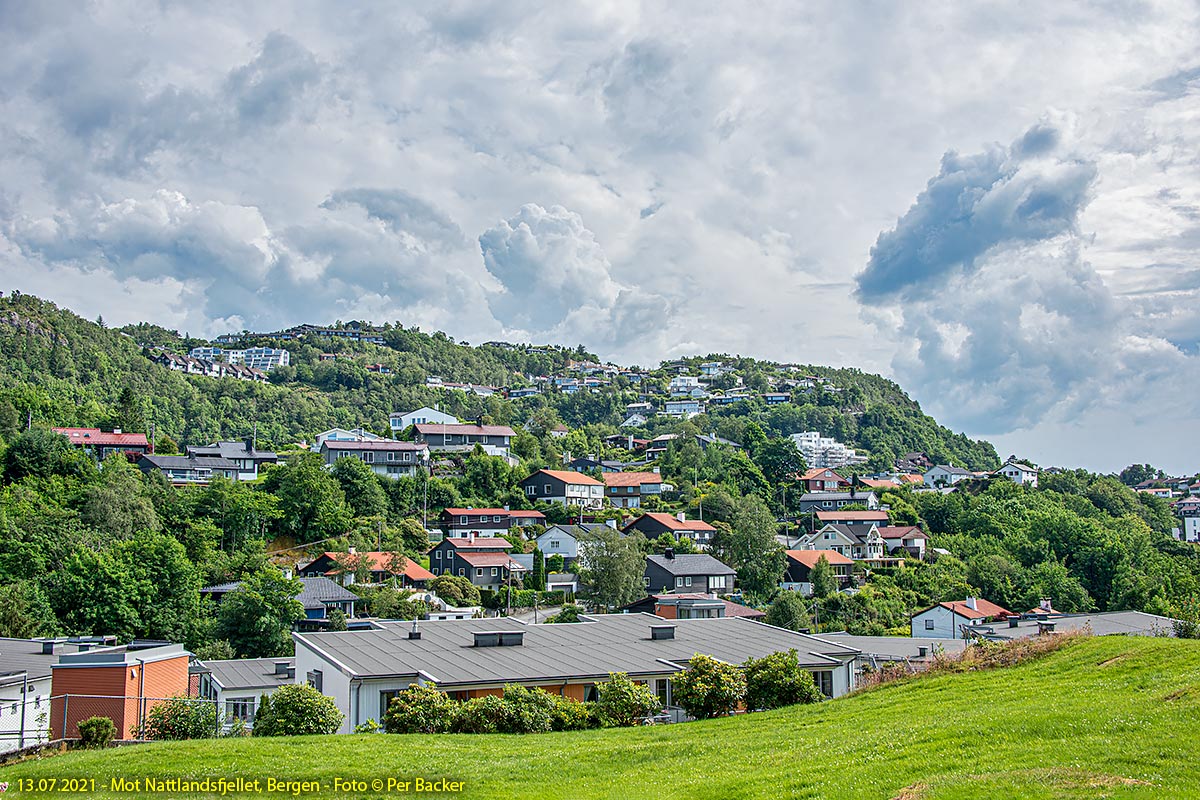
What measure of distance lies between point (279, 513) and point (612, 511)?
82.4 feet

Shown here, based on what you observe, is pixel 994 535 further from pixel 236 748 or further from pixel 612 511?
pixel 236 748

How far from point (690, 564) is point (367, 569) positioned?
65.9 feet

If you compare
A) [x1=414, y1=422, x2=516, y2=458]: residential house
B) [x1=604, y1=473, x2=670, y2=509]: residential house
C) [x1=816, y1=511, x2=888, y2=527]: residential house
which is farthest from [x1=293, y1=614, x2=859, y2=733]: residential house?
[x1=414, y1=422, x2=516, y2=458]: residential house

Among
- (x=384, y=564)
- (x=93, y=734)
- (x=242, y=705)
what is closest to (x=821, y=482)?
(x=384, y=564)

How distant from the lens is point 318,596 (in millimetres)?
44844

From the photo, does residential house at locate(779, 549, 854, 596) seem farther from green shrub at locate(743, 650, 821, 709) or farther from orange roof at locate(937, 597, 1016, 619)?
green shrub at locate(743, 650, 821, 709)

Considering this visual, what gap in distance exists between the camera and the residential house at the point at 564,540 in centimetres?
6031

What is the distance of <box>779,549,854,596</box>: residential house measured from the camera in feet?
205

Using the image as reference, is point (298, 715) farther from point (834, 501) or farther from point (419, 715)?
point (834, 501)

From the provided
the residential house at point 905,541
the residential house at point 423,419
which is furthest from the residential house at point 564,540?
the residential house at point 905,541

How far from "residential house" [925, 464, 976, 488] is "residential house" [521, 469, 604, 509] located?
4761 centimetres

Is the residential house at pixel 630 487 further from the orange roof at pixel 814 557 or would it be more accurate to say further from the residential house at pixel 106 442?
the residential house at pixel 106 442

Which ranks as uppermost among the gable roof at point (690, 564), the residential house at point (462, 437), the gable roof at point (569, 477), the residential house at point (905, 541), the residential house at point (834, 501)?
the residential house at point (462, 437)

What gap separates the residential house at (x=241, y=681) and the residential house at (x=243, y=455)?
38244mm
